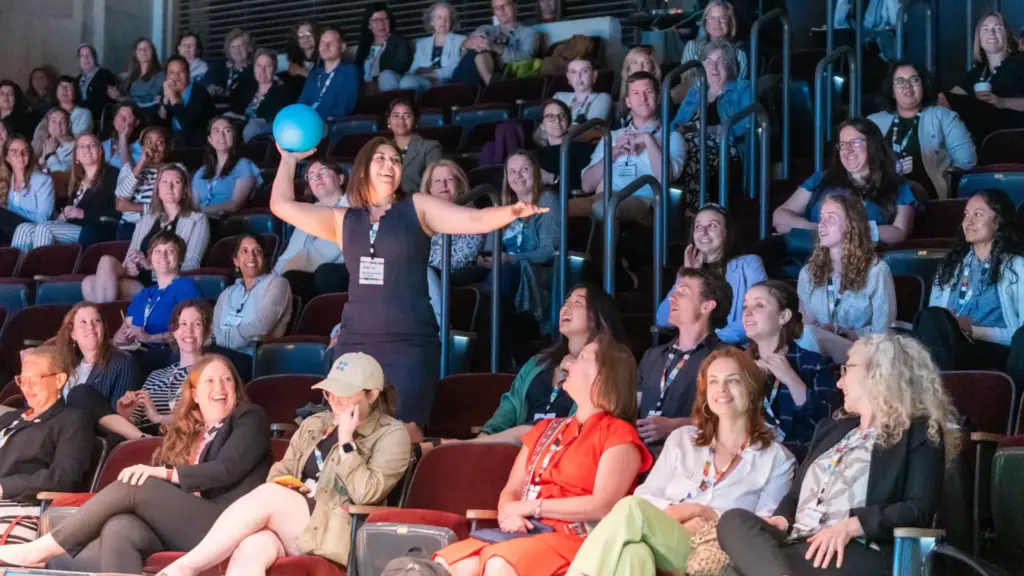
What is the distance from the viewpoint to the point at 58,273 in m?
7.66

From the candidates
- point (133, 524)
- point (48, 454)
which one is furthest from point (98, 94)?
point (133, 524)

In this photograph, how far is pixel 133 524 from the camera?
14.4ft

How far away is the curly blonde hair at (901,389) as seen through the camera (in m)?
3.73

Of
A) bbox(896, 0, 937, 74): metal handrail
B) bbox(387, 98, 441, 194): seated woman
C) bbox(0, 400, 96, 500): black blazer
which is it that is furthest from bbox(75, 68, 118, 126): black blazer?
bbox(0, 400, 96, 500): black blazer

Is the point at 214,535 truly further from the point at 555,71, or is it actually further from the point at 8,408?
the point at 555,71

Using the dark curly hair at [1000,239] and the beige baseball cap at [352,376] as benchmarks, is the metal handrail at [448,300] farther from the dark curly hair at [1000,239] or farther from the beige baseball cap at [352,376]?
the dark curly hair at [1000,239]

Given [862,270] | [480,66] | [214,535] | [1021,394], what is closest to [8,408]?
[214,535]

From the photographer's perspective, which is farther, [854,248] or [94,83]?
[94,83]

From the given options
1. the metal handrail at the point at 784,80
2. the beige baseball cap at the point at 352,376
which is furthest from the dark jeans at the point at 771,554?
the metal handrail at the point at 784,80

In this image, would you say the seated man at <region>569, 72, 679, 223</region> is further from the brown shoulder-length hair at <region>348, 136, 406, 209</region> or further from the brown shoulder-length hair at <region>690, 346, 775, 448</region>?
the brown shoulder-length hair at <region>690, 346, 775, 448</region>

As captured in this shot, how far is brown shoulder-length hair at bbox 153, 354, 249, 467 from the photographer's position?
15.5 feet

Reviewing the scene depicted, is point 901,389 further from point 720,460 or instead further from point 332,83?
point 332,83

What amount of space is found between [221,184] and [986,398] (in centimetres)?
461

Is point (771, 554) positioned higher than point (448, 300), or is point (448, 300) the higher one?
point (448, 300)
